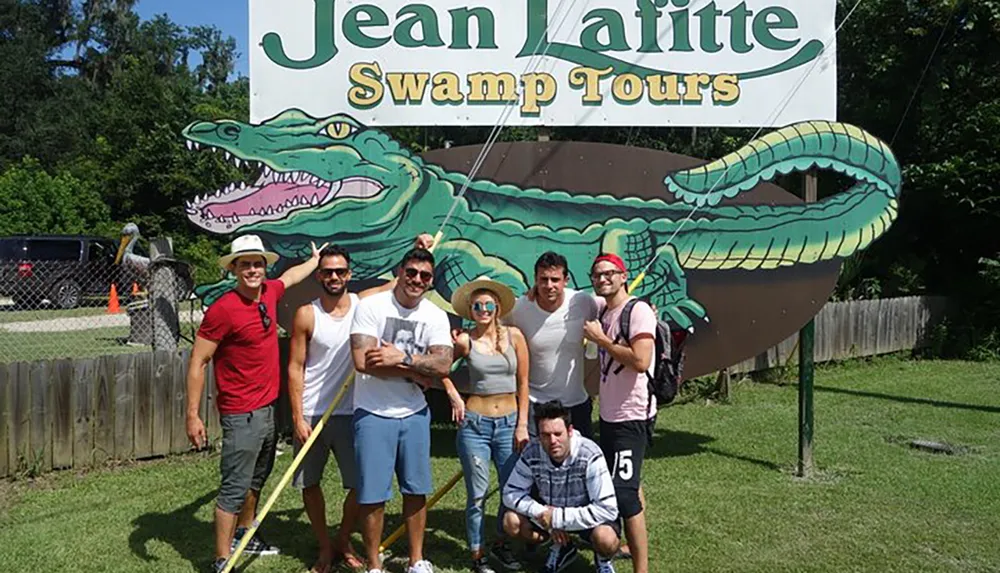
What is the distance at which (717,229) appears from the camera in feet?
22.1

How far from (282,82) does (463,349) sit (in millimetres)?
3163

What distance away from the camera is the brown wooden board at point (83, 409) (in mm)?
6199

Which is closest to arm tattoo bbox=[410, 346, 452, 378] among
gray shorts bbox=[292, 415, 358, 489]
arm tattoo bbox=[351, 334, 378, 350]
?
arm tattoo bbox=[351, 334, 378, 350]

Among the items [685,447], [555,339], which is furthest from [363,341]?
[685,447]

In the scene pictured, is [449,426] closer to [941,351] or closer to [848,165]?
[848,165]

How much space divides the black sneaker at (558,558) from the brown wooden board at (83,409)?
367 centimetres

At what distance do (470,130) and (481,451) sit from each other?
15853 mm

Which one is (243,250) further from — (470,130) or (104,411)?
(470,130)

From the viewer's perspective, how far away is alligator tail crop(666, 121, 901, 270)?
6.63 m

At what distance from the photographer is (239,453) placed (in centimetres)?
427

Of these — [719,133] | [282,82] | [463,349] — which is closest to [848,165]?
[463,349]

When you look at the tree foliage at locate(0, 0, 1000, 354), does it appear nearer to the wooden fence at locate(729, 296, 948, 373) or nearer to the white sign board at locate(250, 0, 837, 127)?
the wooden fence at locate(729, 296, 948, 373)

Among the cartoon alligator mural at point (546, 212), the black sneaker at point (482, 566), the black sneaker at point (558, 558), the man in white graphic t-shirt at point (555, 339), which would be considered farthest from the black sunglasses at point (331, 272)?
the cartoon alligator mural at point (546, 212)

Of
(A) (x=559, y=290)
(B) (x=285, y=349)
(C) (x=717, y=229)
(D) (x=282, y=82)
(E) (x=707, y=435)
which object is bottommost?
(E) (x=707, y=435)
